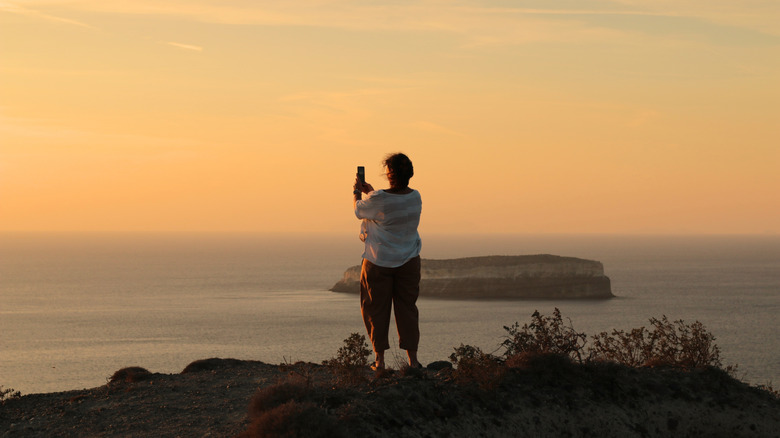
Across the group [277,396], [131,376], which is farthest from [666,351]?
[131,376]

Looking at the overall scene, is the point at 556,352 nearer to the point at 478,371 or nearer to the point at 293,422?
the point at 478,371

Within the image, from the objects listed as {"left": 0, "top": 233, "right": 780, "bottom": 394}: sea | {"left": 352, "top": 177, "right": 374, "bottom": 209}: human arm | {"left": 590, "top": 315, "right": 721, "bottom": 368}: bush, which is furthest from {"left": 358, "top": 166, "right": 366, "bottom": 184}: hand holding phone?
{"left": 0, "top": 233, "right": 780, "bottom": 394}: sea

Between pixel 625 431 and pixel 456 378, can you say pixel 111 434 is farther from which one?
pixel 625 431

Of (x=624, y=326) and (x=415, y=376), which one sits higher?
(x=415, y=376)

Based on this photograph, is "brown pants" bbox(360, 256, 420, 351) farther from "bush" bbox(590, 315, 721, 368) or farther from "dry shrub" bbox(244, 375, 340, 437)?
"bush" bbox(590, 315, 721, 368)

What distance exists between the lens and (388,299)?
29.2ft

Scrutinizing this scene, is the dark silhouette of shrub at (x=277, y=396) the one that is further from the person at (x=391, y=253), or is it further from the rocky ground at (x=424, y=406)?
the person at (x=391, y=253)

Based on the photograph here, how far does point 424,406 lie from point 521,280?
438 ft

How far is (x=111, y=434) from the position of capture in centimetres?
797

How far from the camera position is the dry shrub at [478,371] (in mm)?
8617

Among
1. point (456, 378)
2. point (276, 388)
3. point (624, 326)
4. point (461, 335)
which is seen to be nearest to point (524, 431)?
point (456, 378)

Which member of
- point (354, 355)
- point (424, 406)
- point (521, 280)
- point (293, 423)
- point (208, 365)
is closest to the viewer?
point (293, 423)

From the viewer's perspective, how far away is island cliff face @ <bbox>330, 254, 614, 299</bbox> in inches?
5384

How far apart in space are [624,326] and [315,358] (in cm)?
4273
